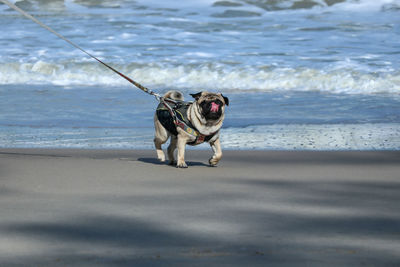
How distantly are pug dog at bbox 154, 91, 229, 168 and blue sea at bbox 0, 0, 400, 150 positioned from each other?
168 cm

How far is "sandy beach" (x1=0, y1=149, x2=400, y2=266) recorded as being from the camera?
11.0 feet

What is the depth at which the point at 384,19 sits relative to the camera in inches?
993

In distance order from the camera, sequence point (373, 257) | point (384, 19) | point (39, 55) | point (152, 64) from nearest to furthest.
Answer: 1. point (373, 257)
2. point (152, 64)
3. point (39, 55)
4. point (384, 19)

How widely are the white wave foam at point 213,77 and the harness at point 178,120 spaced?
9110 mm

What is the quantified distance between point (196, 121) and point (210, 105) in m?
0.25

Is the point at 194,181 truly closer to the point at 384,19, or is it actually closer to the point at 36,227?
the point at 36,227

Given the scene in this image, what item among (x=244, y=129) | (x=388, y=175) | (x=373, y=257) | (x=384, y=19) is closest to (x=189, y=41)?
(x=384, y=19)

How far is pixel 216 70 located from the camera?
18812mm

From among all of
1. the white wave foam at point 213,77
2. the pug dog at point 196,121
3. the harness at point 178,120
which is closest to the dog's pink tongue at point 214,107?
the pug dog at point 196,121

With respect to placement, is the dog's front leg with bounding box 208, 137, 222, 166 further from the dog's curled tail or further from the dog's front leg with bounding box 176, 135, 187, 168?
the dog's curled tail

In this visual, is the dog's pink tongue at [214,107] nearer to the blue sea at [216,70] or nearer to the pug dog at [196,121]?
the pug dog at [196,121]

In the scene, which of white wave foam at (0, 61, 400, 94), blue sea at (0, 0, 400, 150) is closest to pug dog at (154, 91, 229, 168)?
blue sea at (0, 0, 400, 150)

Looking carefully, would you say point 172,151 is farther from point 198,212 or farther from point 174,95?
point 198,212

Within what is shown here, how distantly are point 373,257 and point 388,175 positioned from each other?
320 cm
